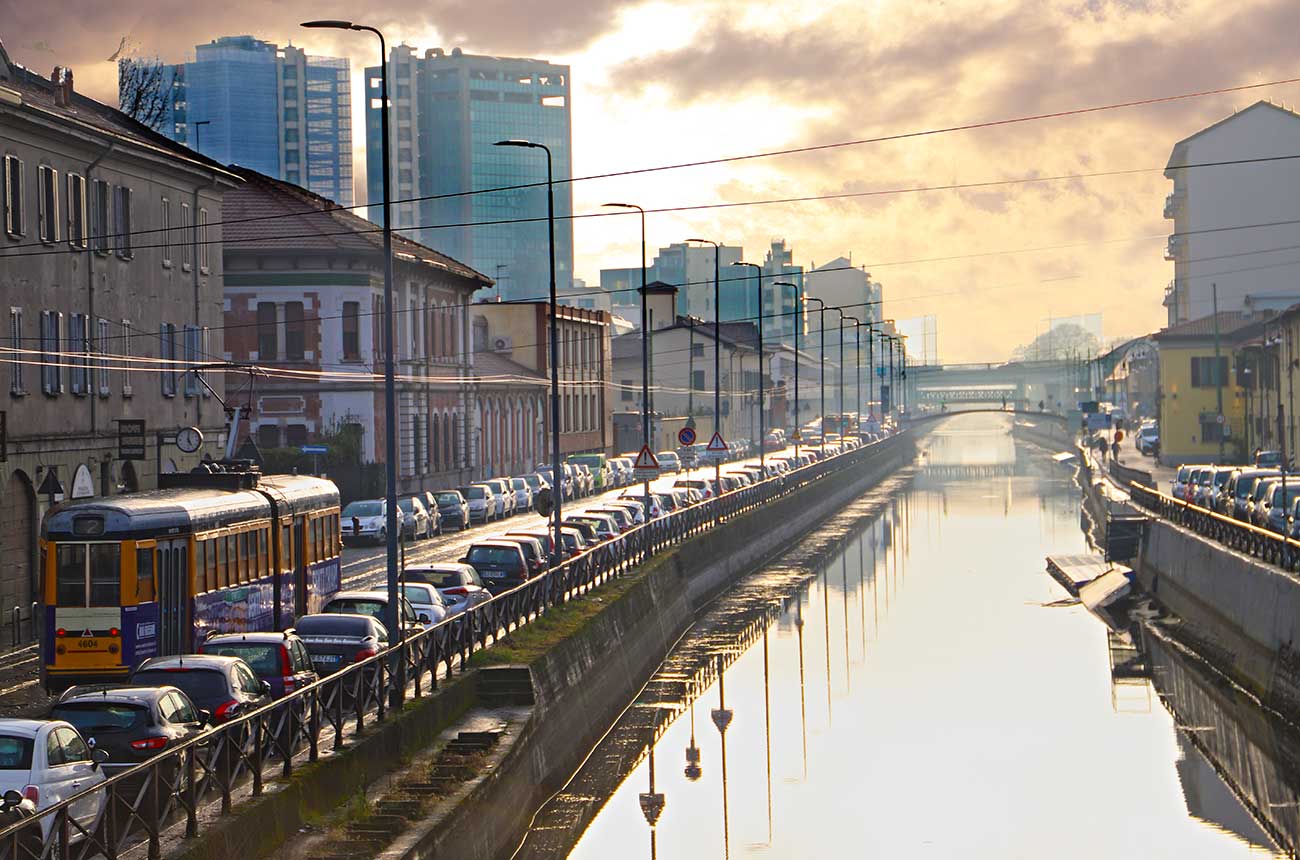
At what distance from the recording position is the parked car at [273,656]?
81.8ft

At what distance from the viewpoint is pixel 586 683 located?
35125 mm

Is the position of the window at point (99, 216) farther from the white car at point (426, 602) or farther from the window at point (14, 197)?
the white car at point (426, 602)

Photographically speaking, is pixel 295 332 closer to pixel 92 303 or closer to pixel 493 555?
pixel 92 303

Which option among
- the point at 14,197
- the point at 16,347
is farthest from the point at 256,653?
the point at 14,197

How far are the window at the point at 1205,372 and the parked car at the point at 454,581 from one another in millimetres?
76890

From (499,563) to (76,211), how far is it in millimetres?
13622

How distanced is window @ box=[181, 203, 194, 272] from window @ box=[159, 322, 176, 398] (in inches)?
86.1

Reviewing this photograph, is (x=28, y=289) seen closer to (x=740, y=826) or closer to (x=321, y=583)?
(x=321, y=583)

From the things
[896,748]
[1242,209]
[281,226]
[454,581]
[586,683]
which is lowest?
[896,748]

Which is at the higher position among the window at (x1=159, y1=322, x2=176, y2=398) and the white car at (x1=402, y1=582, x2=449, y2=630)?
the window at (x1=159, y1=322, x2=176, y2=398)

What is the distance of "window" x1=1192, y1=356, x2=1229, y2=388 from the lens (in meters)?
108

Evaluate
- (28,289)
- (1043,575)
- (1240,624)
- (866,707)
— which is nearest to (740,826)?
(866,707)

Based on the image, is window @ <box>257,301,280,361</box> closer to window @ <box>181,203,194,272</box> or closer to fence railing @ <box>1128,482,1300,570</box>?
window @ <box>181,203,194,272</box>

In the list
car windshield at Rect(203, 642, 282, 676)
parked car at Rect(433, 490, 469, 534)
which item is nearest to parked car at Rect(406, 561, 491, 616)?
car windshield at Rect(203, 642, 282, 676)
